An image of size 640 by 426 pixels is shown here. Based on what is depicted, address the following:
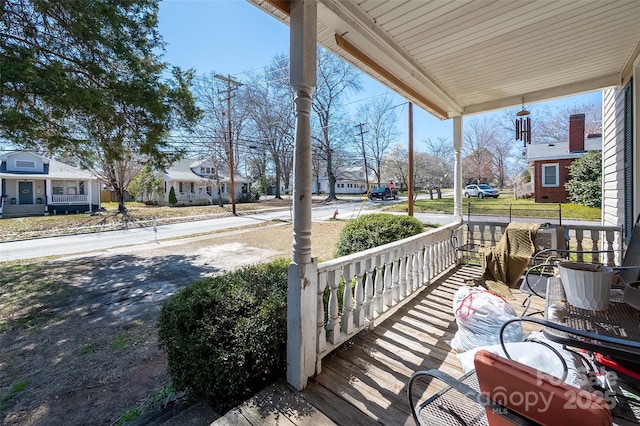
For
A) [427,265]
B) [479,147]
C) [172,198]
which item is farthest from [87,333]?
[479,147]

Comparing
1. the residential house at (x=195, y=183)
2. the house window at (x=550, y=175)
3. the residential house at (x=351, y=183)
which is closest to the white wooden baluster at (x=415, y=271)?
the house window at (x=550, y=175)

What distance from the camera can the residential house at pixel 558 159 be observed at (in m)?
14.3

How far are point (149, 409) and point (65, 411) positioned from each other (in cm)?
75

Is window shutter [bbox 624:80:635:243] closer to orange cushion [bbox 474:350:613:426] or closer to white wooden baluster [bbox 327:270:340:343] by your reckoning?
white wooden baluster [bbox 327:270:340:343]

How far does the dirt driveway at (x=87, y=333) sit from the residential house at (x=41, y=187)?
47.8 feet

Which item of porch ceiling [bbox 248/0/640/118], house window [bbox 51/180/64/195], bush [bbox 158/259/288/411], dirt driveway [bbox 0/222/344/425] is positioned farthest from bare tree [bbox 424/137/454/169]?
house window [bbox 51/180/64/195]

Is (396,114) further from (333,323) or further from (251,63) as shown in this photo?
(333,323)

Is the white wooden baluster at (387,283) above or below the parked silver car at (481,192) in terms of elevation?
below

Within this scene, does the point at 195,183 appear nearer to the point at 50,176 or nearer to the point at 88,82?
the point at 50,176

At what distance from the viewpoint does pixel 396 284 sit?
9.98 feet

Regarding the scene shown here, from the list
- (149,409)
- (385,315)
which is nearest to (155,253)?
(149,409)

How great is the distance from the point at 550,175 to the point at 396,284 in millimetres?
16986

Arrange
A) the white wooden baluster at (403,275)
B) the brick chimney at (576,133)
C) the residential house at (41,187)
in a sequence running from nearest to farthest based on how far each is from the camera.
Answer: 1. the white wooden baluster at (403,275)
2. the brick chimney at (576,133)
3. the residential house at (41,187)

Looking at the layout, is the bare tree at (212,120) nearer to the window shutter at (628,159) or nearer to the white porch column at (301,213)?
the white porch column at (301,213)
